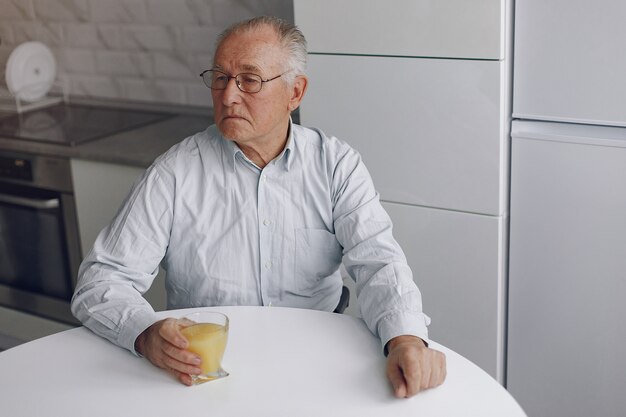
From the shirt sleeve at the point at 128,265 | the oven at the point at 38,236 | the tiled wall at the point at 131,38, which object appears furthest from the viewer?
the tiled wall at the point at 131,38

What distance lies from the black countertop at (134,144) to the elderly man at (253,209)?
2.91 feet

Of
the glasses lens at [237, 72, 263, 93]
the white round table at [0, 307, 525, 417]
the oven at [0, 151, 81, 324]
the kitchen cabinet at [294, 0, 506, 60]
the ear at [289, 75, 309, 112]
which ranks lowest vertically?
the oven at [0, 151, 81, 324]

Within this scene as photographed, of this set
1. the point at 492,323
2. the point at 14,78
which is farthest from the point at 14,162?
the point at 492,323

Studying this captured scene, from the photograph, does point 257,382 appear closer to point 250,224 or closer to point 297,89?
point 250,224

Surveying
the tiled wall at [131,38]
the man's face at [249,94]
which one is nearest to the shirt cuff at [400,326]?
the man's face at [249,94]

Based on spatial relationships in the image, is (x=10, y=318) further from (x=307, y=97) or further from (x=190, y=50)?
(x=307, y=97)

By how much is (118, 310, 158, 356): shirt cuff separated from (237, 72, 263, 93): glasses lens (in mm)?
549

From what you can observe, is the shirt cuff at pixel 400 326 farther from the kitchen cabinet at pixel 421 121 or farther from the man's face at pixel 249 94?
the kitchen cabinet at pixel 421 121

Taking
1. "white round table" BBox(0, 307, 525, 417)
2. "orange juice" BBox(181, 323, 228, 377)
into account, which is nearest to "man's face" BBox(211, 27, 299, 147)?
"white round table" BBox(0, 307, 525, 417)

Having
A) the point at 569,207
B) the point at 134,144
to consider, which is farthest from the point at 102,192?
the point at 569,207

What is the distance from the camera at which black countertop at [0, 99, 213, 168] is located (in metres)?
2.82

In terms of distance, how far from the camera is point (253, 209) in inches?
76.2

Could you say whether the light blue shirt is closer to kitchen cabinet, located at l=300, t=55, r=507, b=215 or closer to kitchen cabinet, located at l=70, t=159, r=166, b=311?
kitchen cabinet, located at l=300, t=55, r=507, b=215

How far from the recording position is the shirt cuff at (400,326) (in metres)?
1.51
